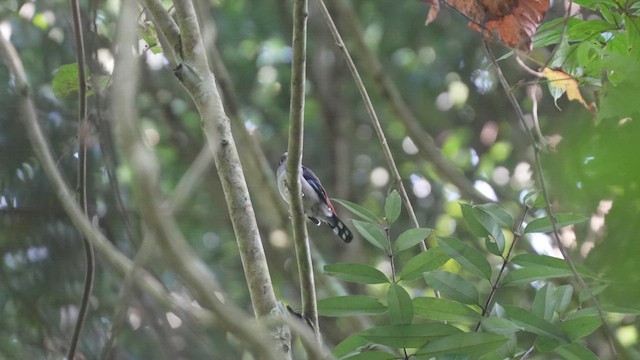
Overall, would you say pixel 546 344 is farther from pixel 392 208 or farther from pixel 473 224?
pixel 392 208

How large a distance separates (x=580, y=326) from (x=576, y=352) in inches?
2.3

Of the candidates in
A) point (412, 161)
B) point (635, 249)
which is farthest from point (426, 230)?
point (412, 161)

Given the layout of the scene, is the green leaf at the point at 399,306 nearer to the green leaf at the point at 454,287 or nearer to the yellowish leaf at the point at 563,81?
the green leaf at the point at 454,287

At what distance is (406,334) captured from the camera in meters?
1.85

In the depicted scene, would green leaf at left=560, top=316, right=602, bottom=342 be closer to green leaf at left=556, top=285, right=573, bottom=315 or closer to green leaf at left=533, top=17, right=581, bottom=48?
green leaf at left=556, top=285, right=573, bottom=315

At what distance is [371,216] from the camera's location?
2145mm

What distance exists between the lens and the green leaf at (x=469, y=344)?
1774mm

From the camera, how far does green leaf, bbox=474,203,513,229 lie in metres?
2.02

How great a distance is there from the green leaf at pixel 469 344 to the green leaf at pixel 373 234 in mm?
343

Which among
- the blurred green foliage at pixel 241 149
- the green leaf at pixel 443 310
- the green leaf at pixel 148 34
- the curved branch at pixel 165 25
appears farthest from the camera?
the blurred green foliage at pixel 241 149

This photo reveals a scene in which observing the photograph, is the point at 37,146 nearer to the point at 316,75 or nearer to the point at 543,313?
the point at 543,313

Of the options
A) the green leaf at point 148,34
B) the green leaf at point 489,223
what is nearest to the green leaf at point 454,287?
the green leaf at point 489,223

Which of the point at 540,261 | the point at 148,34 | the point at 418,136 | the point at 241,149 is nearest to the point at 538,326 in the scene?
the point at 540,261

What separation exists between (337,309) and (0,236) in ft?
7.51
